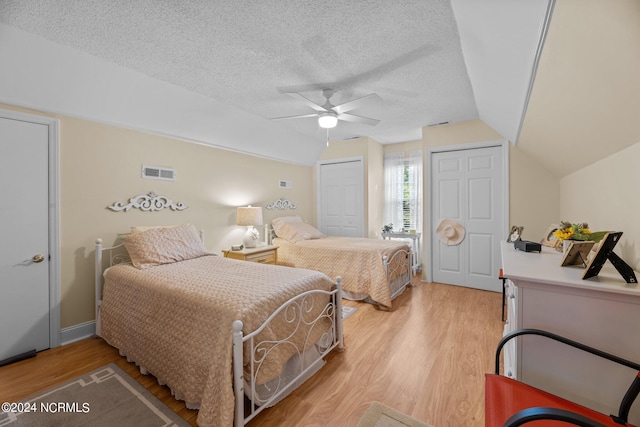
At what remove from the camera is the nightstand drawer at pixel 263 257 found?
3.71 meters

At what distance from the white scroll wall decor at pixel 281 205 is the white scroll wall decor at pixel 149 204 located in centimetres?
164

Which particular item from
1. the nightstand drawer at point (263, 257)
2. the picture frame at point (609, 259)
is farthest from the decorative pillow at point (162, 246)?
the picture frame at point (609, 259)

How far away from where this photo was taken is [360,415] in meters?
1.65

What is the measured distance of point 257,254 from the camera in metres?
3.80

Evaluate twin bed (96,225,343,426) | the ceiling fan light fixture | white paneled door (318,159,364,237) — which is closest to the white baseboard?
twin bed (96,225,343,426)

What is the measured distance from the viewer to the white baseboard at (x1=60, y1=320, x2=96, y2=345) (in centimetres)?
250

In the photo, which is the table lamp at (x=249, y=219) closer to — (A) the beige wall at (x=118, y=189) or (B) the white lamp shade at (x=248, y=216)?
(B) the white lamp shade at (x=248, y=216)

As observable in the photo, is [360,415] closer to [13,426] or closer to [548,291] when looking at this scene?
[548,291]

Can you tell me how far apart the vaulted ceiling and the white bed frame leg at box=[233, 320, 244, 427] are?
2.03 meters

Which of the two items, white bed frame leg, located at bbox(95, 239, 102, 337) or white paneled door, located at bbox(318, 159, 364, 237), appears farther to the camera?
white paneled door, located at bbox(318, 159, 364, 237)

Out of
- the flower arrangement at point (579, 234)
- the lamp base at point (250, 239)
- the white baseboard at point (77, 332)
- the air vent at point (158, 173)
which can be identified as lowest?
the white baseboard at point (77, 332)

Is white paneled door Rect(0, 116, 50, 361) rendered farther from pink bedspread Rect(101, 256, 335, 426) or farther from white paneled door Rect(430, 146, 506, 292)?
white paneled door Rect(430, 146, 506, 292)

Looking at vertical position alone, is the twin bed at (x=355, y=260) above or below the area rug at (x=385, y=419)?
above

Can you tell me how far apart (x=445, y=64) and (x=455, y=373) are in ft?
8.83
